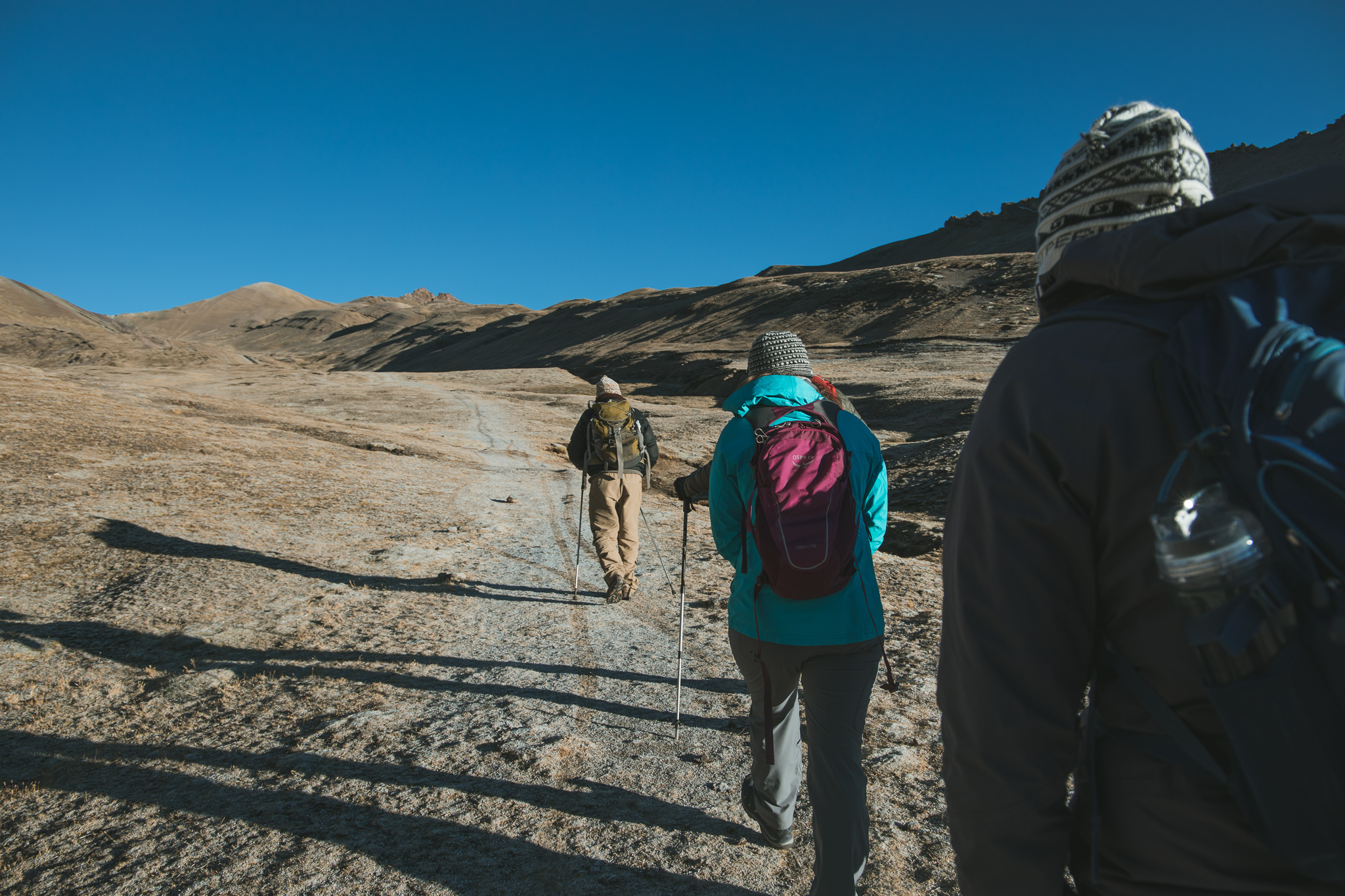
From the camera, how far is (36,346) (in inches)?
2000

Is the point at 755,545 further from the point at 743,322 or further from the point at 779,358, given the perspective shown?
the point at 743,322

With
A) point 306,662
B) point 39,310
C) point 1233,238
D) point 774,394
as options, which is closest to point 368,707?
point 306,662

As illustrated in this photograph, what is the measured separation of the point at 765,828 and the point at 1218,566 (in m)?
2.68

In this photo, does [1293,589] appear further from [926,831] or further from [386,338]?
[386,338]

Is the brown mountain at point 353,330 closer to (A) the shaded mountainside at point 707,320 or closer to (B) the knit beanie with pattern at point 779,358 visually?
(A) the shaded mountainside at point 707,320

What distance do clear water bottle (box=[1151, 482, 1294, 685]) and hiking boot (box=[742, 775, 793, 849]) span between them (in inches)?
96.6

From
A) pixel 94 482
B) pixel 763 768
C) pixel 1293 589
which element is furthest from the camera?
pixel 94 482

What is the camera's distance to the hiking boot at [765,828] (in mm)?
3133

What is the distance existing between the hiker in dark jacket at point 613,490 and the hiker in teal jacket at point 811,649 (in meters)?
3.90

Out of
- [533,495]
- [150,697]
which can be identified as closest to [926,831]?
[150,697]

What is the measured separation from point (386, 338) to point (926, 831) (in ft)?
420

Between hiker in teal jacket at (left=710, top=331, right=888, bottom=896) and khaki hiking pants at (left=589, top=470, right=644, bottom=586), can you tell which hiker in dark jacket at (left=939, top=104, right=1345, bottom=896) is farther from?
khaki hiking pants at (left=589, top=470, right=644, bottom=586)

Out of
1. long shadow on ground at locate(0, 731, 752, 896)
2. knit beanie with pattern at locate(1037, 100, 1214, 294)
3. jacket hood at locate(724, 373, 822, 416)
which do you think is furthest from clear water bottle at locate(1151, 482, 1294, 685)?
long shadow on ground at locate(0, 731, 752, 896)

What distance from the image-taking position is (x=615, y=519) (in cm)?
703
